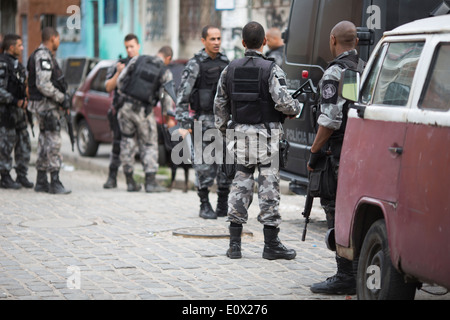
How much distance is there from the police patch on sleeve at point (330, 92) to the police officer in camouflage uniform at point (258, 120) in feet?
3.24

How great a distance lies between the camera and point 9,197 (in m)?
11.9

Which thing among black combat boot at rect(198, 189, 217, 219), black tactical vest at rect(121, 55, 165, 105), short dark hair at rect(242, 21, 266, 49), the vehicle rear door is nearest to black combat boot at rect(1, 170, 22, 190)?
black tactical vest at rect(121, 55, 165, 105)

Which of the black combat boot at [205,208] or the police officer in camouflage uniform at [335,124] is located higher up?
the police officer in camouflage uniform at [335,124]

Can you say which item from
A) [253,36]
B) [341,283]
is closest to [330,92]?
[341,283]

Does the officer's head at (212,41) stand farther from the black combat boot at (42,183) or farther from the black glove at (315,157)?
the black combat boot at (42,183)

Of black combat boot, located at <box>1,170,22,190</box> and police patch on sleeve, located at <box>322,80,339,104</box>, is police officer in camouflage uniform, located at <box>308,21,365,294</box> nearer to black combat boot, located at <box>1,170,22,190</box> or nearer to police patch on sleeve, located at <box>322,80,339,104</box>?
police patch on sleeve, located at <box>322,80,339,104</box>

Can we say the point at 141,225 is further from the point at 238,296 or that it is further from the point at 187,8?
the point at 187,8

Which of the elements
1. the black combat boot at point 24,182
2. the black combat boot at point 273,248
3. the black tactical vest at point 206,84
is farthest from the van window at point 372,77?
the black combat boot at point 24,182

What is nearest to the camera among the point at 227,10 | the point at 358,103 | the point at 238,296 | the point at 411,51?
the point at 411,51

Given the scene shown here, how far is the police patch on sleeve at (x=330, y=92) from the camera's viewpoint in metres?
6.59

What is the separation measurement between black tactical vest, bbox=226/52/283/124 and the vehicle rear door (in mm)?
2651

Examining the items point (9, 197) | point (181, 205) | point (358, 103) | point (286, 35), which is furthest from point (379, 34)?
point (9, 197)

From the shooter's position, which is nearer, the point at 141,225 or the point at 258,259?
the point at 258,259
